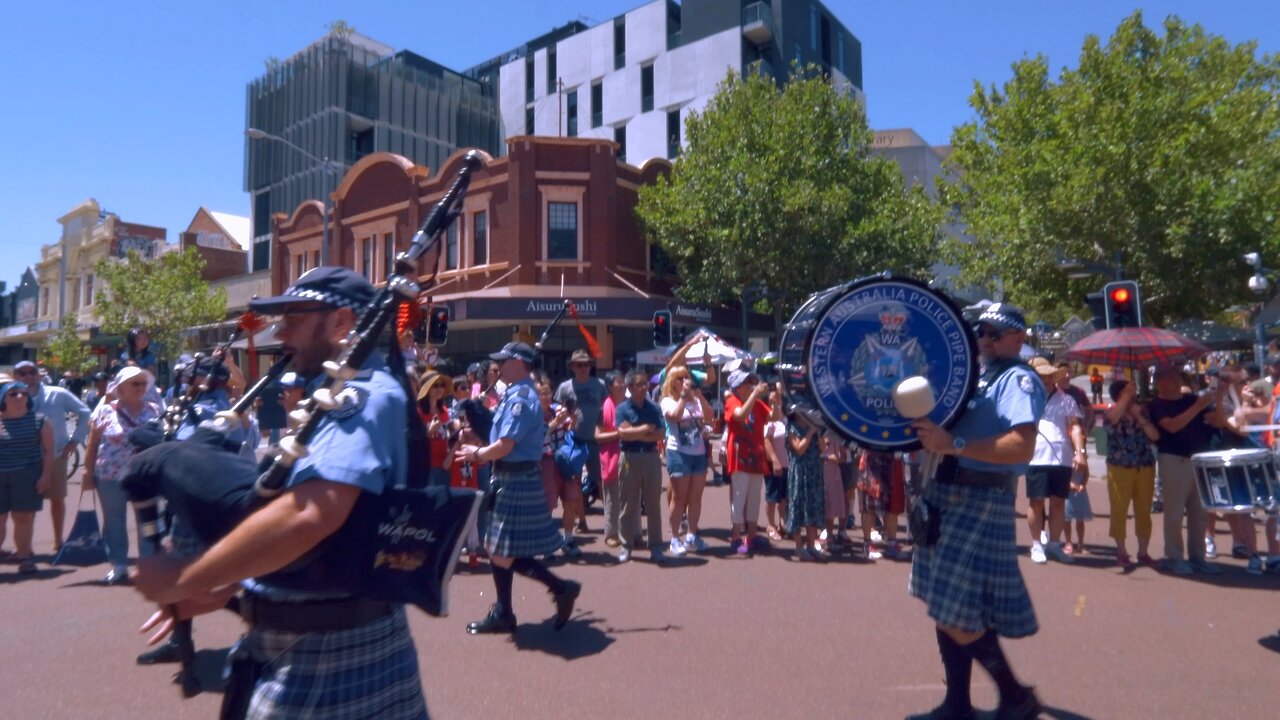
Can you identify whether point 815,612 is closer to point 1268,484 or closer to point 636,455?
point 636,455

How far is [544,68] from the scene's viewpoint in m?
44.1

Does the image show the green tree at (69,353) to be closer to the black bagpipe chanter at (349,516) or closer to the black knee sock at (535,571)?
the black knee sock at (535,571)

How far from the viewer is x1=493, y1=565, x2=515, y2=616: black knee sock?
233 inches

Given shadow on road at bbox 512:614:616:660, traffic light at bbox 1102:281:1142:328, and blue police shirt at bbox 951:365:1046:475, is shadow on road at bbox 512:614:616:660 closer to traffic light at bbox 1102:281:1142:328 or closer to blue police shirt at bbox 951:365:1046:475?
blue police shirt at bbox 951:365:1046:475

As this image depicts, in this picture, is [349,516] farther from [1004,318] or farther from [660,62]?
[660,62]

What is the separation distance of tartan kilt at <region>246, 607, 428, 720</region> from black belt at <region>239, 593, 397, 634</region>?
0.02 meters

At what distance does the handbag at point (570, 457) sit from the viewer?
360 inches

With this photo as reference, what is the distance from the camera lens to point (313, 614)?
2205mm

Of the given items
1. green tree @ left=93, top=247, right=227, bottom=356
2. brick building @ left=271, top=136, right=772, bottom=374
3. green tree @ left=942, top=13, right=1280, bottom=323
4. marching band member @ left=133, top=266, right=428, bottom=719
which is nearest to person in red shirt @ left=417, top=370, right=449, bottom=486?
marching band member @ left=133, top=266, right=428, bottom=719

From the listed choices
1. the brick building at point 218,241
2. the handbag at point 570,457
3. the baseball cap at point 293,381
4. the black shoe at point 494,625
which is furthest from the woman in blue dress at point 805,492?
the brick building at point 218,241

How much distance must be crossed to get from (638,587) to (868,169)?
65.1 feet

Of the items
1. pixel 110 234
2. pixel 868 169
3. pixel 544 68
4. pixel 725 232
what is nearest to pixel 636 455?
pixel 725 232

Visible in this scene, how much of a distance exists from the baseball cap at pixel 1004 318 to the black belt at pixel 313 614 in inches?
118

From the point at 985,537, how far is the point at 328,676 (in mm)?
2857
